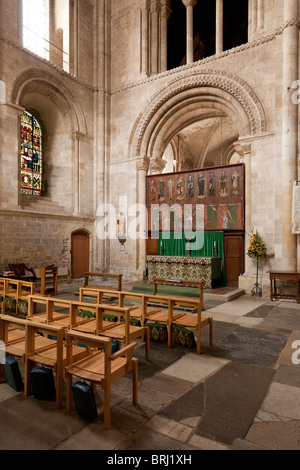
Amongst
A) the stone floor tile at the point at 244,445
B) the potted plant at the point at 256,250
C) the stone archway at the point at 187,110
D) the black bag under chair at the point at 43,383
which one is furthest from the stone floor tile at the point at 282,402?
the stone archway at the point at 187,110

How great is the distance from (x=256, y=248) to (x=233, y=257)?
162 cm

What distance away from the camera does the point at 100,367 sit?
270 cm

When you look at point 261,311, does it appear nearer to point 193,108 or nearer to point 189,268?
point 189,268

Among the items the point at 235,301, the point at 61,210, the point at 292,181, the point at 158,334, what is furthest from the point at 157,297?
the point at 61,210

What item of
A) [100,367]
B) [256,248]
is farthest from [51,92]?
[100,367]

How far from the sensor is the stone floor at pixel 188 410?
7.23 ft

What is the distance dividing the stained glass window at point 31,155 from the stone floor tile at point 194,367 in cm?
972

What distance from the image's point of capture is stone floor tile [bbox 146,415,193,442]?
2281 mm

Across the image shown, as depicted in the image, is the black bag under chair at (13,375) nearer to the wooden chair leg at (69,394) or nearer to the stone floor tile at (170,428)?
the wooden chair leg at (69,394)

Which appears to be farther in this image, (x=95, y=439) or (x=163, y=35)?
(x=163, y=35)

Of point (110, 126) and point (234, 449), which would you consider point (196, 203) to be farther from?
point (234, 449)

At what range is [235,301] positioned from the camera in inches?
321

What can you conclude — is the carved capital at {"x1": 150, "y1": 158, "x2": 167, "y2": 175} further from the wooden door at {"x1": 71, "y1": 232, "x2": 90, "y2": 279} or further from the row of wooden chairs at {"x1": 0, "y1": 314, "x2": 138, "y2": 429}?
the row of wooden chairs at {"x1": 0, "y1": 314, "x2": 138, "y2": 429}

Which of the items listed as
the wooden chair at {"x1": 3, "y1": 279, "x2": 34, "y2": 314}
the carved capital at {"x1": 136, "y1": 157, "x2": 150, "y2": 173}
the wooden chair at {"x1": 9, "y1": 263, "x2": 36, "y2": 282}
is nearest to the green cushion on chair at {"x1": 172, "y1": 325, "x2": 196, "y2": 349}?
the wooden chair at {"x1": 3, "y1": 279, "x2": 34, "y2": 314}
